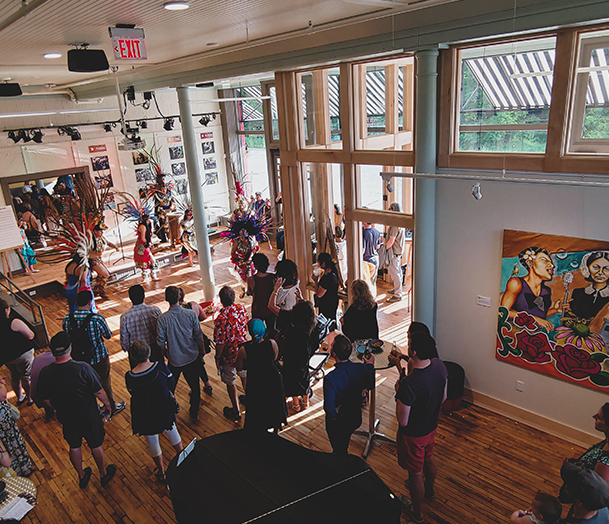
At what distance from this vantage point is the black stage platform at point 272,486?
2.87 metres

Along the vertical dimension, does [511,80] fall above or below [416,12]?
below

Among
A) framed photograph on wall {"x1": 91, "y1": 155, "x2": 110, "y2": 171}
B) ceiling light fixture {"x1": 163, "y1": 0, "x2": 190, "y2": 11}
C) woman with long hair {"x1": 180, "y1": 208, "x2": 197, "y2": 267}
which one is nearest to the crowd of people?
ceiling light fixture {"x1": 163, "y1": 0, "x2": 190, "y2": 11}

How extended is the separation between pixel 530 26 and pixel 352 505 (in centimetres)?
403

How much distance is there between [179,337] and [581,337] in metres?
4.05

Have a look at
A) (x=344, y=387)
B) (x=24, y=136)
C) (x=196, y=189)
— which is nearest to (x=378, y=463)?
(x=344, y=387)

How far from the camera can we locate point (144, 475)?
471cm

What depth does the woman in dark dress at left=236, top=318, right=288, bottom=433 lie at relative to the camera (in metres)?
4.19

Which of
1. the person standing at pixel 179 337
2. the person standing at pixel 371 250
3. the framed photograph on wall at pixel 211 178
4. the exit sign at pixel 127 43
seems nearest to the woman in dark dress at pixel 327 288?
the person standing at pixel 179 337

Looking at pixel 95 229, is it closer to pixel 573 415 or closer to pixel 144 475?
pixel 144 475

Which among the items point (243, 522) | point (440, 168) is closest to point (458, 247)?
point (440, 168)

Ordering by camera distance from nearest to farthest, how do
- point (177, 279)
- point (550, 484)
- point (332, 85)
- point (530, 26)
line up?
point (530, 26), point (550, 484), point (332, 85), point (177, 279)

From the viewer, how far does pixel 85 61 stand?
4.70m

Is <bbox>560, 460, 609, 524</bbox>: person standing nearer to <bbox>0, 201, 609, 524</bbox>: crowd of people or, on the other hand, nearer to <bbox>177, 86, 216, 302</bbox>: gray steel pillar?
<bbox>0, 201, 609, 524</bbox>: crowd of people

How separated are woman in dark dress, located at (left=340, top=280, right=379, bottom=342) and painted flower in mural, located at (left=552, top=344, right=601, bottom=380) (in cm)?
186
